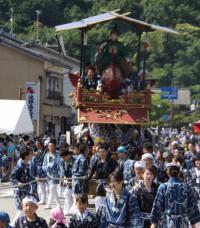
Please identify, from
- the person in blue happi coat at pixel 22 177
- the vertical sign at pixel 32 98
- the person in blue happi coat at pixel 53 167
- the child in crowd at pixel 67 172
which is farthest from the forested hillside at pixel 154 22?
the person in blue happi coat at pixel 22 177

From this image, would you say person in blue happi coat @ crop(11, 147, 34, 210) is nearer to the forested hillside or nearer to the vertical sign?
the vertical sign

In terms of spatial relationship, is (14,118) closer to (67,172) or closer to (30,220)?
A: (67,172)

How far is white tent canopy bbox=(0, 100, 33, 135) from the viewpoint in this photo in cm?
1839

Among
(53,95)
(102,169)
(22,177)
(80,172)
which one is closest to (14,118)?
(80,172)

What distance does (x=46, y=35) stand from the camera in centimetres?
8869

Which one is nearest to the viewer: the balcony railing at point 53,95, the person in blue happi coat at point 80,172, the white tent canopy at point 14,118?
the person in blue happi coat at point 80,172

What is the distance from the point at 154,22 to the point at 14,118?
90893 mm

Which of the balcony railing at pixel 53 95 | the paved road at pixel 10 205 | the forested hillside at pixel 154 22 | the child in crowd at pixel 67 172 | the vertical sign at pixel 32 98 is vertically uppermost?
the forested hillside at pixel 154 22

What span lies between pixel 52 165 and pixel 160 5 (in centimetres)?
9822

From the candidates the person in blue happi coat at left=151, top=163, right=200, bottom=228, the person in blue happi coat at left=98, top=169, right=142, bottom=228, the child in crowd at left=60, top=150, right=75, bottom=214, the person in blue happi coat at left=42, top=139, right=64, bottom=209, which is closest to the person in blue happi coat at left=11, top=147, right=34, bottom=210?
the child in crowd at left=60, top=150, right=75, bottom=214

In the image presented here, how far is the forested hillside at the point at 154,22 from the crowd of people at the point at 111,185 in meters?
68.7

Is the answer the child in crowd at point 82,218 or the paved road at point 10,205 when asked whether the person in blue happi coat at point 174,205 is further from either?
the paved road at point 10,205

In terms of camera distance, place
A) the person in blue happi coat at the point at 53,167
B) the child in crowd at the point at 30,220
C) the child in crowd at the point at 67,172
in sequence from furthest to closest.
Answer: the person in blue happi coat at the point at 53,167 → the child in crowd at the point at 67,172 → the child in crowd at the point at 30,220

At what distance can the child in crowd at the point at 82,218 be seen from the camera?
26.3ft
